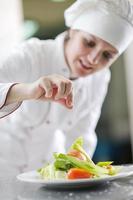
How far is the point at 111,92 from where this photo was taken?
308 centimetres

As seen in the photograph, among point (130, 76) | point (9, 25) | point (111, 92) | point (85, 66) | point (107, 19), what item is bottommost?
point (111, 92)

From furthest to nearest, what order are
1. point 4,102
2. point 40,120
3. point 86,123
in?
point 86,123 → point 40,120 → point 4,102

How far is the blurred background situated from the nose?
1.60m

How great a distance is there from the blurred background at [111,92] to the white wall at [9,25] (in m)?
0.10

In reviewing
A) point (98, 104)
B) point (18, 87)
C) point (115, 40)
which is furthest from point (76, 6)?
point (18, 87)

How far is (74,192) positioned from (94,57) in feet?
2.16

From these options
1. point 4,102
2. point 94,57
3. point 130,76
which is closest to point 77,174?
point 4,102

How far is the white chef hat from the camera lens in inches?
53.9

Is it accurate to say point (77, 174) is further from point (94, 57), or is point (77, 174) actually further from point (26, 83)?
point (94, 57)

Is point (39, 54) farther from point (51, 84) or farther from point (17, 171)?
point (51, 84)

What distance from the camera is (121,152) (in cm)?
299

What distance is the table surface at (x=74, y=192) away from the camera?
2.18 ft

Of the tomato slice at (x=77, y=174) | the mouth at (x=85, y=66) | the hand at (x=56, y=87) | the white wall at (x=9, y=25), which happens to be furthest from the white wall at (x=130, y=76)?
the tomato slice at (x=77, y=174)

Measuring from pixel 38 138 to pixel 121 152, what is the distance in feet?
5.34
